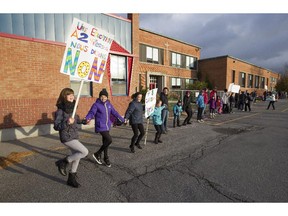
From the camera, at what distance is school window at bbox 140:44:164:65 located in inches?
737

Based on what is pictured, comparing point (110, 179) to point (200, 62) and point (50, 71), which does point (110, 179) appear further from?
point (200, 62)

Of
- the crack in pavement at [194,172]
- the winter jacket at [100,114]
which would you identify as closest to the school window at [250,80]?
the crack in pavement at [194,172]

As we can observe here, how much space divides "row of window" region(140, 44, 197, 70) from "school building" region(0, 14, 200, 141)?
8661mm

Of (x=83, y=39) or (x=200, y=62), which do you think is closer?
(x=83, y=39)

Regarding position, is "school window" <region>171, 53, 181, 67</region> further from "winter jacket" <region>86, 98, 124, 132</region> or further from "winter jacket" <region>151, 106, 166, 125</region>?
"winter jacket" <region>86, 98, 124, 132</region>

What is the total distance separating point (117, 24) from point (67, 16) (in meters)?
2.64

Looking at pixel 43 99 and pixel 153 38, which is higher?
pixel 153 38

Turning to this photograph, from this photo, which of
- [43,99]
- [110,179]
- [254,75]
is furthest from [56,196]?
[254,75]

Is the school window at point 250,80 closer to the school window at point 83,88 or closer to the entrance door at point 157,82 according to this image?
the entrance door at point 157,82

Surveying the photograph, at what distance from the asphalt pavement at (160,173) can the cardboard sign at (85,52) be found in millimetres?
2107

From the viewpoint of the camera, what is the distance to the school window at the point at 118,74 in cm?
959

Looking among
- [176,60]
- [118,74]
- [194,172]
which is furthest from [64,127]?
[176,60]

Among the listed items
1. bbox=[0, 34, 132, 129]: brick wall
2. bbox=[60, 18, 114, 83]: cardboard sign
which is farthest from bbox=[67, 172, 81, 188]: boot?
bbox=[0, 34, 132, 129]: brick wall

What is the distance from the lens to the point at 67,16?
25.3 feet
